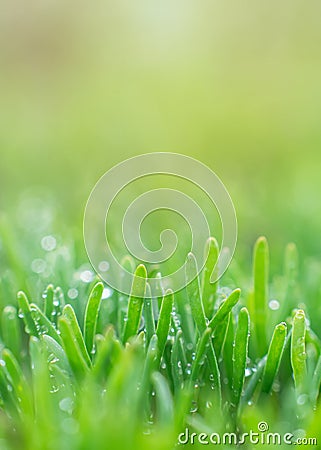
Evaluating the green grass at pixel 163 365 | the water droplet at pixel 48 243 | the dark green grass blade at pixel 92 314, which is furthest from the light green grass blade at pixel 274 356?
the water droplet at pixel 48 243

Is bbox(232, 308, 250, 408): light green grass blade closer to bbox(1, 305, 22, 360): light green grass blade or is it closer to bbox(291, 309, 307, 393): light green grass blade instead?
bbox(291, 309, 307, 393): light green grass blade

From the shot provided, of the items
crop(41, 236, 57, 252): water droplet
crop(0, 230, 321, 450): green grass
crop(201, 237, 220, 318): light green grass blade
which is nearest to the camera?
crop(0, 230, 321, 450): green grass

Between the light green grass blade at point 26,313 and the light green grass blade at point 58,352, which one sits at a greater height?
the light green grass blade at point 26,313

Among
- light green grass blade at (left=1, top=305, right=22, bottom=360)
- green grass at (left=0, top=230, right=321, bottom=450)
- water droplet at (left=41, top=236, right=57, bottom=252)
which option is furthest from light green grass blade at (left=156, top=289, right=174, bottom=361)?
water droplet at (left=41, top=236, right=57, bottom=252)

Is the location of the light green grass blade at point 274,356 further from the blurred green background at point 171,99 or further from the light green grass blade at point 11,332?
the blurred green background at point 171,99

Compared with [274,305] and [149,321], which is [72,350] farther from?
[274,305]

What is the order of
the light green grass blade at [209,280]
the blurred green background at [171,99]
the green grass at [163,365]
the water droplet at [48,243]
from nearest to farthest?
the green grass at [163,365]
the light green grass blade at [209,280]
the water droplet at [48,243]
the blurred green background at [171,99]

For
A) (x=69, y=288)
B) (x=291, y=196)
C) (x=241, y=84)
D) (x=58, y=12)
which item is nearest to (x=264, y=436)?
(x=69, y=288)
